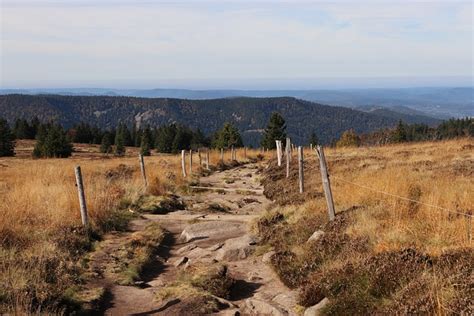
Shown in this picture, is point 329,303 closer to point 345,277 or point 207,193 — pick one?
point 345,277

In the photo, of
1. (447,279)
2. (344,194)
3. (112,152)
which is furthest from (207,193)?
(112,152)

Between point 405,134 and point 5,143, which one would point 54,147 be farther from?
point 405,134

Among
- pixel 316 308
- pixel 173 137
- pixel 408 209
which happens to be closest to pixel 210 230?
pixel 408 209

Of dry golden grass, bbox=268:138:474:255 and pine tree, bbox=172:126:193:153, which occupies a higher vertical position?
dry golden grass, bbox=268:138:474:255

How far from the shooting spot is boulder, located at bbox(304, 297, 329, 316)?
651cm

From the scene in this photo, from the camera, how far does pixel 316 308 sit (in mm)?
6617

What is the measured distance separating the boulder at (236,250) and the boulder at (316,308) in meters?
3.58

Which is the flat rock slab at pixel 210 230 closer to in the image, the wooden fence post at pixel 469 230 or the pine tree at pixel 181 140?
the wooden fence post at pixel 469 230

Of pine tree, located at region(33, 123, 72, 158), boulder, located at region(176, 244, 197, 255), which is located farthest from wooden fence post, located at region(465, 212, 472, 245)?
pine tree, located at region(33, 123, 72, 158)

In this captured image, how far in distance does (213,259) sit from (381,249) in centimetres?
381

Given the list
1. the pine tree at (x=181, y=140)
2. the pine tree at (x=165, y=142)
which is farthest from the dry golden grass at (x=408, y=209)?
the pine tree at (x=165, y=142)

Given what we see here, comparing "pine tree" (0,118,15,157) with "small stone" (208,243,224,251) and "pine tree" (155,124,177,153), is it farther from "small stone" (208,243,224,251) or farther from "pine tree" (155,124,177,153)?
"small stone" (208,243,224,251)

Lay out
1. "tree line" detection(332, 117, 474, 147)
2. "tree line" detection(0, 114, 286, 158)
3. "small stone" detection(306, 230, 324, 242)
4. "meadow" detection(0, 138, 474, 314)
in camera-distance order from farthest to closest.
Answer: "tree line" detection(332, 117, 474, 147)
"tree line" detection(0, 114, 286, 158)
"small stone" detection(306, 230, 324, 242)
"meadow" detection(0, 138, 474, 314)

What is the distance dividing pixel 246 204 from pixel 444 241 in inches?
417
